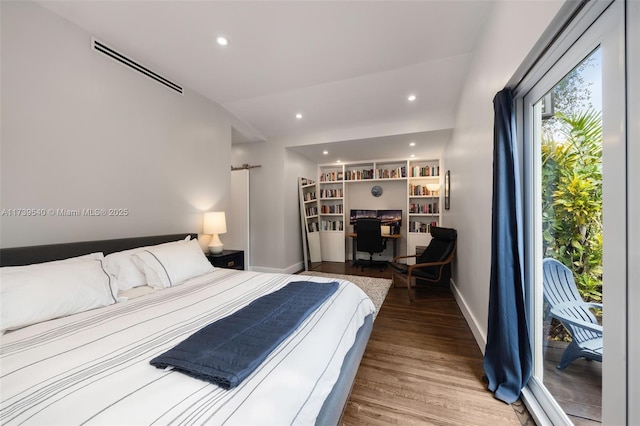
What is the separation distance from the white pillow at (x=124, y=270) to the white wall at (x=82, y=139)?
41 cm

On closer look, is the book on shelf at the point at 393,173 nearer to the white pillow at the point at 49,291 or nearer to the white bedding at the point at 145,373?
the white bedding at the point at 145,373

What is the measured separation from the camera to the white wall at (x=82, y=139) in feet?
5.13

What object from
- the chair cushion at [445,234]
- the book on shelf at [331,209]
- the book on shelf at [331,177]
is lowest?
the chair cushion at [445,234]

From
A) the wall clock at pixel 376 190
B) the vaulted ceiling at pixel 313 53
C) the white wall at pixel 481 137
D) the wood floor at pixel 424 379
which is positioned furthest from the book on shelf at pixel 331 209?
the wood floor at pixel 424 379

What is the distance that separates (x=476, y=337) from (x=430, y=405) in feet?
3.39

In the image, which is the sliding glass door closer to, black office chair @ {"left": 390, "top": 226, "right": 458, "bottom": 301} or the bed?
the bed

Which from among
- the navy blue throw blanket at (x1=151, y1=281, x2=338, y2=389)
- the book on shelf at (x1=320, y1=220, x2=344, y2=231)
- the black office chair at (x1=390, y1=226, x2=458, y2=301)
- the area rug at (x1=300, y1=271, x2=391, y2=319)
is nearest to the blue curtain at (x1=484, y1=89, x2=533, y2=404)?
the navy blue throw blanket at (x1=151, y1=281, x2=338, y2=389)

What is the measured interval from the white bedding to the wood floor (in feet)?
1.62

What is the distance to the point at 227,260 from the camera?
2840 mm

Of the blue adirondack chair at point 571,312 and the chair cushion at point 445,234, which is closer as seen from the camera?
the blue adirondack chair at point 571,312

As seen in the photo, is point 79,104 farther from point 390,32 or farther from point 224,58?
point 390,32

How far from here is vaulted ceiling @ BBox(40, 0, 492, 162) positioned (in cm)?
181

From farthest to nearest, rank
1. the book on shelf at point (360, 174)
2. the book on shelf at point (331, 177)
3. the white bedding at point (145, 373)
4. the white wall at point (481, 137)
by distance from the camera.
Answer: the book on shelf at point (331, 177)
the book on shelf at point (360, 174)
the white wall at point (481, 137)
the white bedding at point (145, 373)

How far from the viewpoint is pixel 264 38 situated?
6.88 ft
